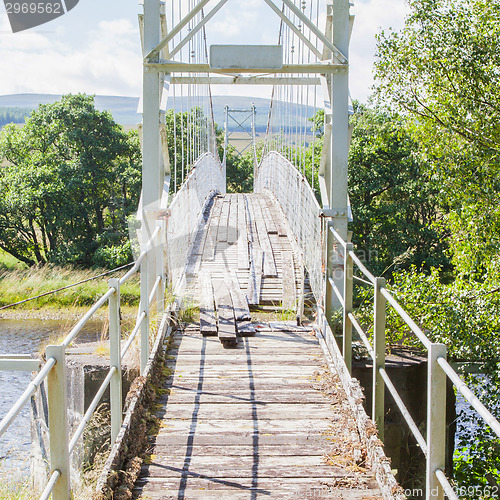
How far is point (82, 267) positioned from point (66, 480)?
20.0m

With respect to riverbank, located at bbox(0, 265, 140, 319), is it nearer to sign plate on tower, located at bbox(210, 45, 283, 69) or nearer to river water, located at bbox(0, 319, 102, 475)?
river water, located at bbox(0, 319, 102, 475)

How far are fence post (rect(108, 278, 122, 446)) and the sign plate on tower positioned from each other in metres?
2.91

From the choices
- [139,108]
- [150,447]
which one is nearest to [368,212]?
[139,108]

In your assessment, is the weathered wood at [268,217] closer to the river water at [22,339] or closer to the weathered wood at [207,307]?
the weathered wood at [207,307]

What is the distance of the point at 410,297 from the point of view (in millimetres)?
6715

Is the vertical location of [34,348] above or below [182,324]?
below

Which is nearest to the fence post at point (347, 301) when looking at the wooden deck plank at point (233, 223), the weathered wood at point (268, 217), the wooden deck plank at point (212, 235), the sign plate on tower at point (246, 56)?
the sign plate on tower at point (246, 56)

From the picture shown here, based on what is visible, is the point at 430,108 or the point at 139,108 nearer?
the point at 139,108

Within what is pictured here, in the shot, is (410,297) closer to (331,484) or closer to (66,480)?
(331,484)

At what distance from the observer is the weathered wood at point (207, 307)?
5.18 metres

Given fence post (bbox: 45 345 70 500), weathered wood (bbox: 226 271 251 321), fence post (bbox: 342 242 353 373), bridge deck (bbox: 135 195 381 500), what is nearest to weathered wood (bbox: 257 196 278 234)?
weathered wood (bbox: 226 271 251 321)

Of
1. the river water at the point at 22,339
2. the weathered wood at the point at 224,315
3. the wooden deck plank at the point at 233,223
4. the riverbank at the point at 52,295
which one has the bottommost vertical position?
the river water at the point at 22,339

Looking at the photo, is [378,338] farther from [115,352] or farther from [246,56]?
[246,56]

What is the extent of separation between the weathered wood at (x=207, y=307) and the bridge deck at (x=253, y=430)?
10.2 inches
